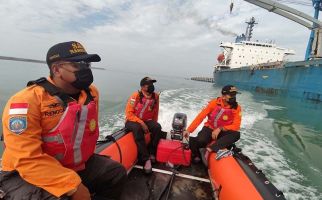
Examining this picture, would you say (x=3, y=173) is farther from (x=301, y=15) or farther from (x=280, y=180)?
(x=301, y=15)

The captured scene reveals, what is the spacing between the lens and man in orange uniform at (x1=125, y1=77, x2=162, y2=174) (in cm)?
350

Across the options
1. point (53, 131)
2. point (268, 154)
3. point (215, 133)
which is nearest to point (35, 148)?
point (53, 131)

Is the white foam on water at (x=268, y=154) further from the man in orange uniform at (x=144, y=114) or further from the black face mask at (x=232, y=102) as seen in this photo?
the man in orange uniform at (x=144, y=114)

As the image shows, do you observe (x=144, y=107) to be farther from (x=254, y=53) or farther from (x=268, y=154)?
(x=254, y=53)

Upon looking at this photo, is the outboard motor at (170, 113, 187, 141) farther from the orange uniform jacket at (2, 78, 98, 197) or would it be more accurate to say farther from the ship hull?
the ship hull

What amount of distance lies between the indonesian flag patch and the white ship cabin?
3130 centimetres

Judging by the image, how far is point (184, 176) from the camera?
9.98 ft

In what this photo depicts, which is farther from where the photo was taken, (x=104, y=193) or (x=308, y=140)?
(x=308, y=140)

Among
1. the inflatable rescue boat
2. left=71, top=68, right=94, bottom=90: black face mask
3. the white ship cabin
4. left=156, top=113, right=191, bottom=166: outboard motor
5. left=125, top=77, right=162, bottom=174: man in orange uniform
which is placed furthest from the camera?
the white ship cabin

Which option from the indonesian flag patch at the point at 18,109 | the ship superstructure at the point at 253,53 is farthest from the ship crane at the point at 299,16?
the indonesian flag patch at the point at 18,109

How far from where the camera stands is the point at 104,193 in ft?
6.81

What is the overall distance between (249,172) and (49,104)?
6.56 feet

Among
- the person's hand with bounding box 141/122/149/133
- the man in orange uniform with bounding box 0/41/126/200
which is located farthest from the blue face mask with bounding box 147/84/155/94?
the man in orange uniform with bounding box 0/41/126/200

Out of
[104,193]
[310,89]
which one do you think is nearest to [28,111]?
[104,193]
